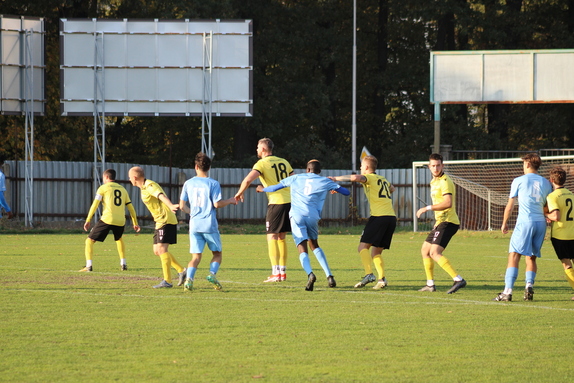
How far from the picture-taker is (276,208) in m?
12.6

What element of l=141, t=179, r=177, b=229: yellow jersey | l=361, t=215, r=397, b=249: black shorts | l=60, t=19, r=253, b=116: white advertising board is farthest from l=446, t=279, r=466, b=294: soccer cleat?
l=60, t=19, r=253, b=116: white advertising board

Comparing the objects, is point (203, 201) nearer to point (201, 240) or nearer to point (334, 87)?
point (201, 240)

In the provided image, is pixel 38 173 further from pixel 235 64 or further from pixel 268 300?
pixel 268 300

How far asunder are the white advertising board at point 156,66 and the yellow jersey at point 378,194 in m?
19.0

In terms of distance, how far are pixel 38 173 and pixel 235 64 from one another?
8.77 meters

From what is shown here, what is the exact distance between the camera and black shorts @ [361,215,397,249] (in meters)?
11.7

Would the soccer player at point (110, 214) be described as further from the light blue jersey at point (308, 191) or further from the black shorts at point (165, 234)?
the light blue jersey at point (308, 191)

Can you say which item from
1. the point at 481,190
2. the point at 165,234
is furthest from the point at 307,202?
the point at 481,190

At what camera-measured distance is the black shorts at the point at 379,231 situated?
11664 millimetres

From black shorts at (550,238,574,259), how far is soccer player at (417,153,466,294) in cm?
133

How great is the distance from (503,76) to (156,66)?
13505mm

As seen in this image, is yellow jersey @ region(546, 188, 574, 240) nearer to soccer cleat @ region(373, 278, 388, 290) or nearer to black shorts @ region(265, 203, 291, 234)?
soccer cleat @ region(373, 278, 388, 290)

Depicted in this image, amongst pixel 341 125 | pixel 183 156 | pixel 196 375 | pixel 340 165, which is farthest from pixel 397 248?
pixel 341 125

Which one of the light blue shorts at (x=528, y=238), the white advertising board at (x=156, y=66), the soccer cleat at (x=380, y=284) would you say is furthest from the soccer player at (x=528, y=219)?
the white advertising board at (x=156, y=66)
